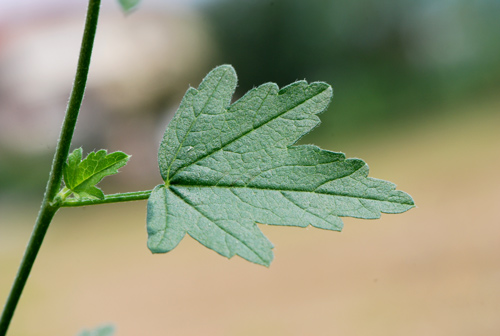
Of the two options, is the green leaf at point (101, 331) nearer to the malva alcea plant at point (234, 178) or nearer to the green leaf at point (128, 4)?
the malva alcea plant at point (234, 178)

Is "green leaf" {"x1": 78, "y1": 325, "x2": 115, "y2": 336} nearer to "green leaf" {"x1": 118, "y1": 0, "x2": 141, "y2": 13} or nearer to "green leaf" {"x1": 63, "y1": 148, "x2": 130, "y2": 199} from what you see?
"green leaf" {"x1": 63, "y1": 148, "x2": 130, "y2": 199}

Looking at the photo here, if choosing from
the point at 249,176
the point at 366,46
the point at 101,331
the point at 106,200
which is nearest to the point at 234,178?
the point at 249,176

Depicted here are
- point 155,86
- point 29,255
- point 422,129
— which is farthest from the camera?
point 422,129

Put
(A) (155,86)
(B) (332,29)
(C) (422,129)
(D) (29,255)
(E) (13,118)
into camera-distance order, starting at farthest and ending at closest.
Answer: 1. (C) (422,129)
2. (B) (332,29)
3. (A) (155,86)
4. (E) (13,118)
5. (D) (29,255)

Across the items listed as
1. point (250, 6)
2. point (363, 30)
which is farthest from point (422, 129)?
point (250, 6)

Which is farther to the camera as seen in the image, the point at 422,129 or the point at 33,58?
the point at 422,129

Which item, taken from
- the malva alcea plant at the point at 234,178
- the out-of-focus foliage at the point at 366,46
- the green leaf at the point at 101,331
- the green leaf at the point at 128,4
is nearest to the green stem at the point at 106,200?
the malva alcea plant at the point at 234,178

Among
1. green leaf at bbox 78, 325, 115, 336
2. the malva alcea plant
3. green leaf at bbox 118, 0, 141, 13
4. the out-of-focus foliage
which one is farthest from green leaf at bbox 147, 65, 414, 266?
the out-of-focus foliage

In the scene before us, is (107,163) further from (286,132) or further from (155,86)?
(155,86)
